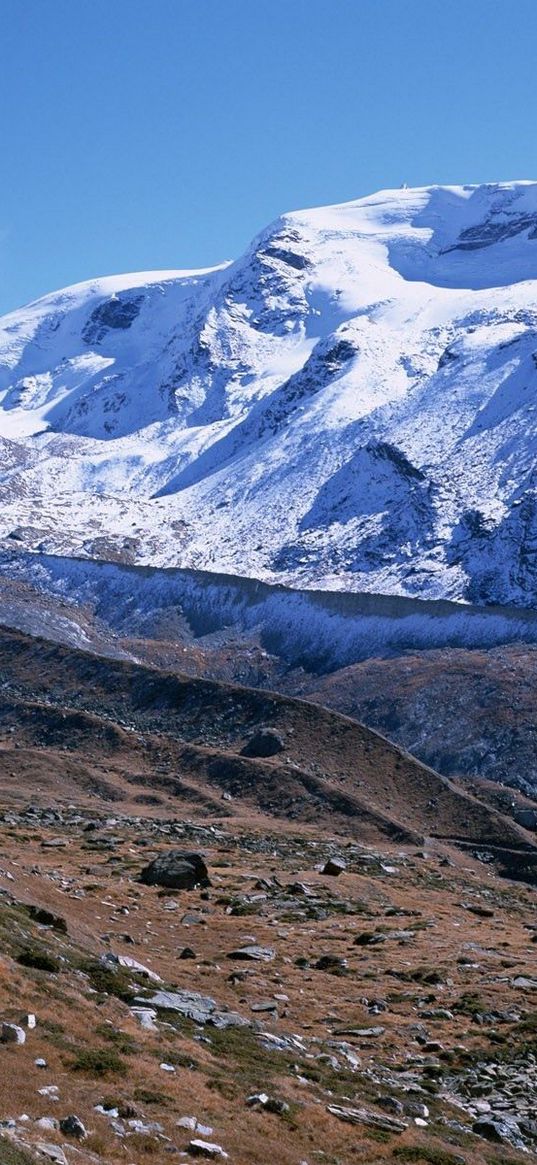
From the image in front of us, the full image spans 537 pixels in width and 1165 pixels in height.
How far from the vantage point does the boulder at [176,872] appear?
54906mm

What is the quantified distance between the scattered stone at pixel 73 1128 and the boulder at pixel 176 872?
3237 cm

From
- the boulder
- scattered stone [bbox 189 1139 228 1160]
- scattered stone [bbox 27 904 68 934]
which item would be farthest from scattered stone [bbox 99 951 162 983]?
the boulder

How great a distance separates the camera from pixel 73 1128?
72.0 feet

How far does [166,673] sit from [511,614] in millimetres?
64291

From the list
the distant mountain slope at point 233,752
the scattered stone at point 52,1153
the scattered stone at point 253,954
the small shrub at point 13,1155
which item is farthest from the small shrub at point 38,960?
the distant mountain slope at point 233,752

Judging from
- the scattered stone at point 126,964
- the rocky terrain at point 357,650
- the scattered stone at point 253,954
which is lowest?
the rocky terrain at point 357,650

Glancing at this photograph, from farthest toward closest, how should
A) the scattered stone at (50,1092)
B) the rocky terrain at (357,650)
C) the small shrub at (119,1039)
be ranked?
the rocky terrain at (357,650)
the small shrub at (119,1039)
the scattered stone at (50,1092)

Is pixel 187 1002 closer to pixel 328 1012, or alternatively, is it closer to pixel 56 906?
pixel 328 1012

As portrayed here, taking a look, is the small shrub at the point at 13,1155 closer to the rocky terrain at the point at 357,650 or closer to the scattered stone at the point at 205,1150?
the scattered stone at the point at 205,1150

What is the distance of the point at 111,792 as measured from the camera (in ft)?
289

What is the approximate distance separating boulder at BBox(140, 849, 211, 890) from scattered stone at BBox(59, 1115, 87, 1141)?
3237cm

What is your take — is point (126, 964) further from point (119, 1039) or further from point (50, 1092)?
point (50, 1092)

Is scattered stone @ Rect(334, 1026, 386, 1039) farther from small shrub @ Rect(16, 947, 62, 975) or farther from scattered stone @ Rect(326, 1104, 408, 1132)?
small shrub @ Rect(16, 947, 62, 975)

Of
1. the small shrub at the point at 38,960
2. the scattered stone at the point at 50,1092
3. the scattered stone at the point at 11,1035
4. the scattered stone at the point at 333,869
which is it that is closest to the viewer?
the scattered stone at the point at 50,1092
